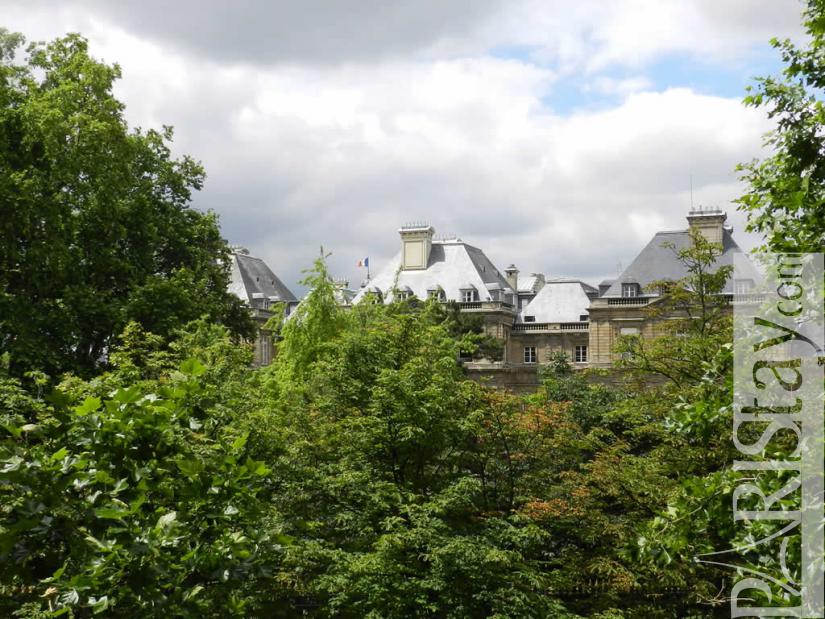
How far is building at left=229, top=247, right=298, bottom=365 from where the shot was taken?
74.7m

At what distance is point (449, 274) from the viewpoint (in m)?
80.4

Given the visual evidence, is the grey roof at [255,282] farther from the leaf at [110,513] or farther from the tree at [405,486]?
the leaf at [110,513]

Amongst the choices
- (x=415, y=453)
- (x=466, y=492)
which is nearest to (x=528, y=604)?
(x=466, y=492)

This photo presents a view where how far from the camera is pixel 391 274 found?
81.2 metres

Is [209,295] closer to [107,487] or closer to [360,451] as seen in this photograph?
[360,451]

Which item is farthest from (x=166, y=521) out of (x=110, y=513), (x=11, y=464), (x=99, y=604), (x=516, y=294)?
(x=516, y=294)

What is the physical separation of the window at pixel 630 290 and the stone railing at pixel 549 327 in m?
5.25

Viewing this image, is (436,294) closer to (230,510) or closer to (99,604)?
(230,510)

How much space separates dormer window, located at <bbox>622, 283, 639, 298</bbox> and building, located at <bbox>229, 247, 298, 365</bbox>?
82.4 ft

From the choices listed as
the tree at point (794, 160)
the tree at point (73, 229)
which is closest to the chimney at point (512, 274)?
the tree at point (73, 229)

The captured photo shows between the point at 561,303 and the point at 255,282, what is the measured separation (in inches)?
975

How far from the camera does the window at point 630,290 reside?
239 ft

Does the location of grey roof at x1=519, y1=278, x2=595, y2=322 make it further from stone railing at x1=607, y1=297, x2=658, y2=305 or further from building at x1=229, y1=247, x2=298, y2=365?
building at x1=229, y1=247, x2=298, y2=365

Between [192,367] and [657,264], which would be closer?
[192,367]
